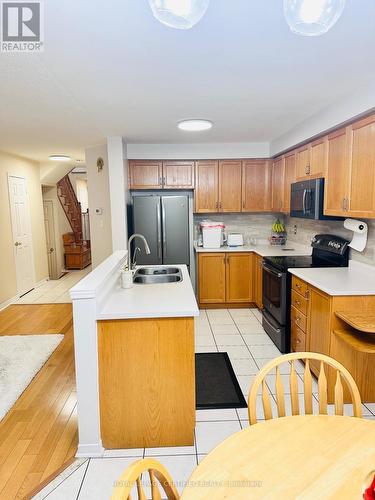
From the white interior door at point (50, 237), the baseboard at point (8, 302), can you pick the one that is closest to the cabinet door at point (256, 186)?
the baseboard at point (8, 302)

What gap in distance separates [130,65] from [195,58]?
0.42 metres

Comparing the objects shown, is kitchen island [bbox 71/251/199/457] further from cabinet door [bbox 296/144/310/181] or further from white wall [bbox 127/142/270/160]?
white wall [bbox 127/142/270/160]

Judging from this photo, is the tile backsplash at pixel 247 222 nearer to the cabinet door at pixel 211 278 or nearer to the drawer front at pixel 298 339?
the cabinet door at pixel 211 278

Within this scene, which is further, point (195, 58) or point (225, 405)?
point (225, 405)

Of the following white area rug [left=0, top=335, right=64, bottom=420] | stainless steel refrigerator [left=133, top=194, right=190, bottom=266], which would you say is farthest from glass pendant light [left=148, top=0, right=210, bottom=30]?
stainless steel refrigerator [left=133, top=194, right=190, bottom=266]

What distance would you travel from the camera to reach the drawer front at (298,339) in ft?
9.31

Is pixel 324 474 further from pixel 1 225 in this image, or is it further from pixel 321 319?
pixel 1 225

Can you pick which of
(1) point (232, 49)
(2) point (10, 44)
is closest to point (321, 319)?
(1) point (232, 49)

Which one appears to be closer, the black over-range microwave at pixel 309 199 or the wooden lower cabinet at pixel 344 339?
the wooden lower cabinet at pixel 344 339

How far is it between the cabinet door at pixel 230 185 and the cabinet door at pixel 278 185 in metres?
0.49

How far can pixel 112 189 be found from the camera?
13.5 ft

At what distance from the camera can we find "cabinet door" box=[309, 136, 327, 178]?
3.06 meters

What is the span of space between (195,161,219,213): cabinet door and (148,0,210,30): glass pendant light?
12.1ft

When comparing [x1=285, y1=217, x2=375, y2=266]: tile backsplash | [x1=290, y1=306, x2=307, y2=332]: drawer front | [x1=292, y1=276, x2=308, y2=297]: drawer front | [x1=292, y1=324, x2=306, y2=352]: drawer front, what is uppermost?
[x1=285, y1=217, x2=375, y2=266]: tile backsplash
